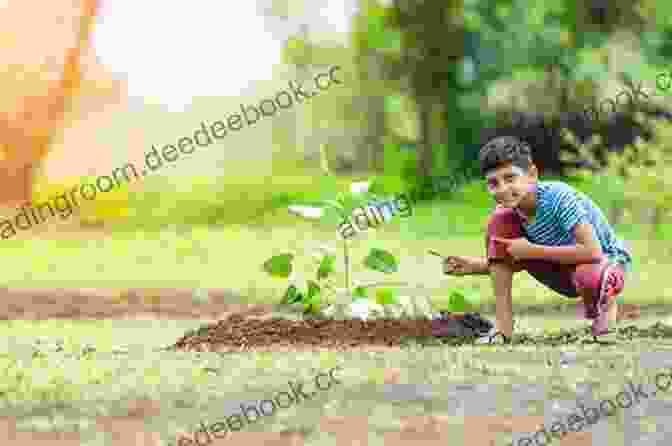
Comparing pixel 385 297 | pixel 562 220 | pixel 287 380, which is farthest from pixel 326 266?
pixel 287 380

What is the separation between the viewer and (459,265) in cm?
627

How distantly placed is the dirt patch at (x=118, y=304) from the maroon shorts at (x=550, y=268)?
3.14 metres

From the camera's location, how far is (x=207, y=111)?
27.2m

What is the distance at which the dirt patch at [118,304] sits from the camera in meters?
9.25

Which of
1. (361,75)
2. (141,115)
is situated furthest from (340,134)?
(141,115)

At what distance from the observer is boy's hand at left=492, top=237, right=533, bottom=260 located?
6.02 metres

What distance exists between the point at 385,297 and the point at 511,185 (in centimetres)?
119

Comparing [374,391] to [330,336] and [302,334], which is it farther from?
[302,334]

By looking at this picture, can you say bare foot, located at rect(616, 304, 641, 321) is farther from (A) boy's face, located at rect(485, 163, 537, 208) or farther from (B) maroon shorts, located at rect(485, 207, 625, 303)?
(A) boy's face, located at rect(485, 163, 537, 208)

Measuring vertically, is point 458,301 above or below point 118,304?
above

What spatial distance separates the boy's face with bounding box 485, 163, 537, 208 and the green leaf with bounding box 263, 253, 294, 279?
1233mm

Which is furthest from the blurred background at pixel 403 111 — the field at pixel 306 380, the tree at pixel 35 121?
the field at pixel 306 380
